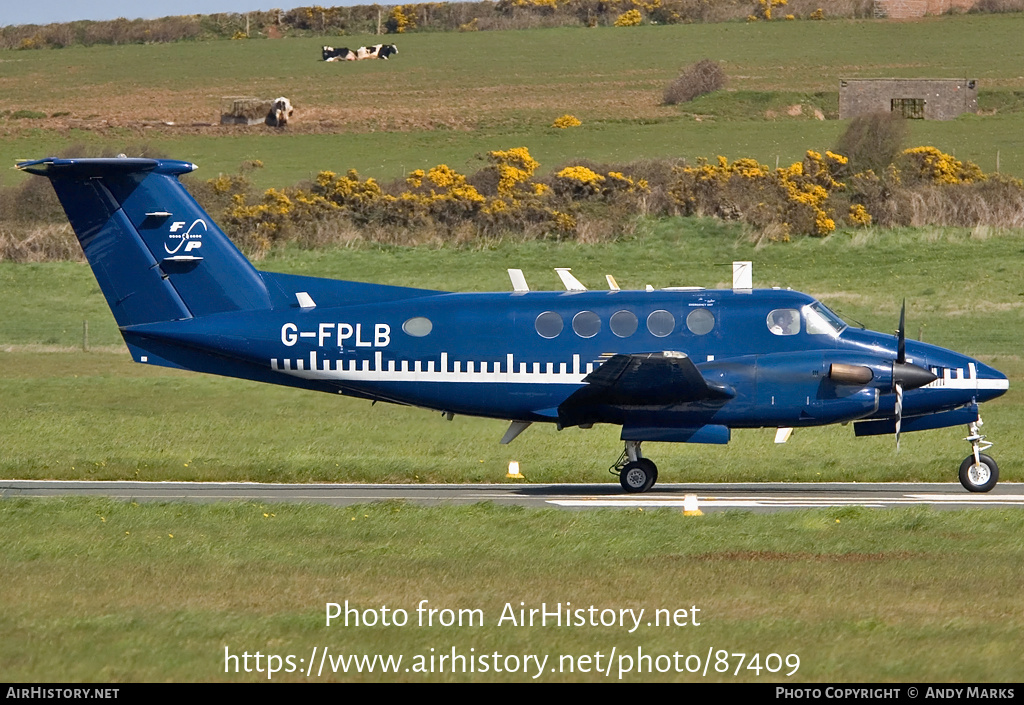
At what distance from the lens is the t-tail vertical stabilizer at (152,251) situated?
21938 mm

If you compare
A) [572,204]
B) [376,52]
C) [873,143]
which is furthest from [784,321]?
[376,52]

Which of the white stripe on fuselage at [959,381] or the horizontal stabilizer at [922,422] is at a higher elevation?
the white stripe on fuselage at [959,381]

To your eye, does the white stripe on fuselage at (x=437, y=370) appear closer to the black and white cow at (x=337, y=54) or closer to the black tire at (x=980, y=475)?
the black tire at (x=980, y=475)

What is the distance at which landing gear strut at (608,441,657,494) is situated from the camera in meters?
21.3

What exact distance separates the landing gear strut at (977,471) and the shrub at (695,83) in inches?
2308

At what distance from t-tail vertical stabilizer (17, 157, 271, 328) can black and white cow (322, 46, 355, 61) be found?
74.2 meters

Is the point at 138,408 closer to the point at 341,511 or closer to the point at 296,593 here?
the point at 341,511

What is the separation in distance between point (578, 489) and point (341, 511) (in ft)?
17.7

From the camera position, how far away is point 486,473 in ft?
79.5

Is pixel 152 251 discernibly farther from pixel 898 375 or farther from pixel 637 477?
pixel 898 375

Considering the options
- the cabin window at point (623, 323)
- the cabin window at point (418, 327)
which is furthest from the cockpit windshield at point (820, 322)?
the cabin window at point (418, 327)

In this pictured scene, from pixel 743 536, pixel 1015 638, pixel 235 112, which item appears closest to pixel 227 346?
pixel 743 536

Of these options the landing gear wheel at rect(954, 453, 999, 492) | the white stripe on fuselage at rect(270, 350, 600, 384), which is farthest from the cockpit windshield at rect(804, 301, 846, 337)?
the white stripe on fuselage at rect(270, 350, 600, 384)
